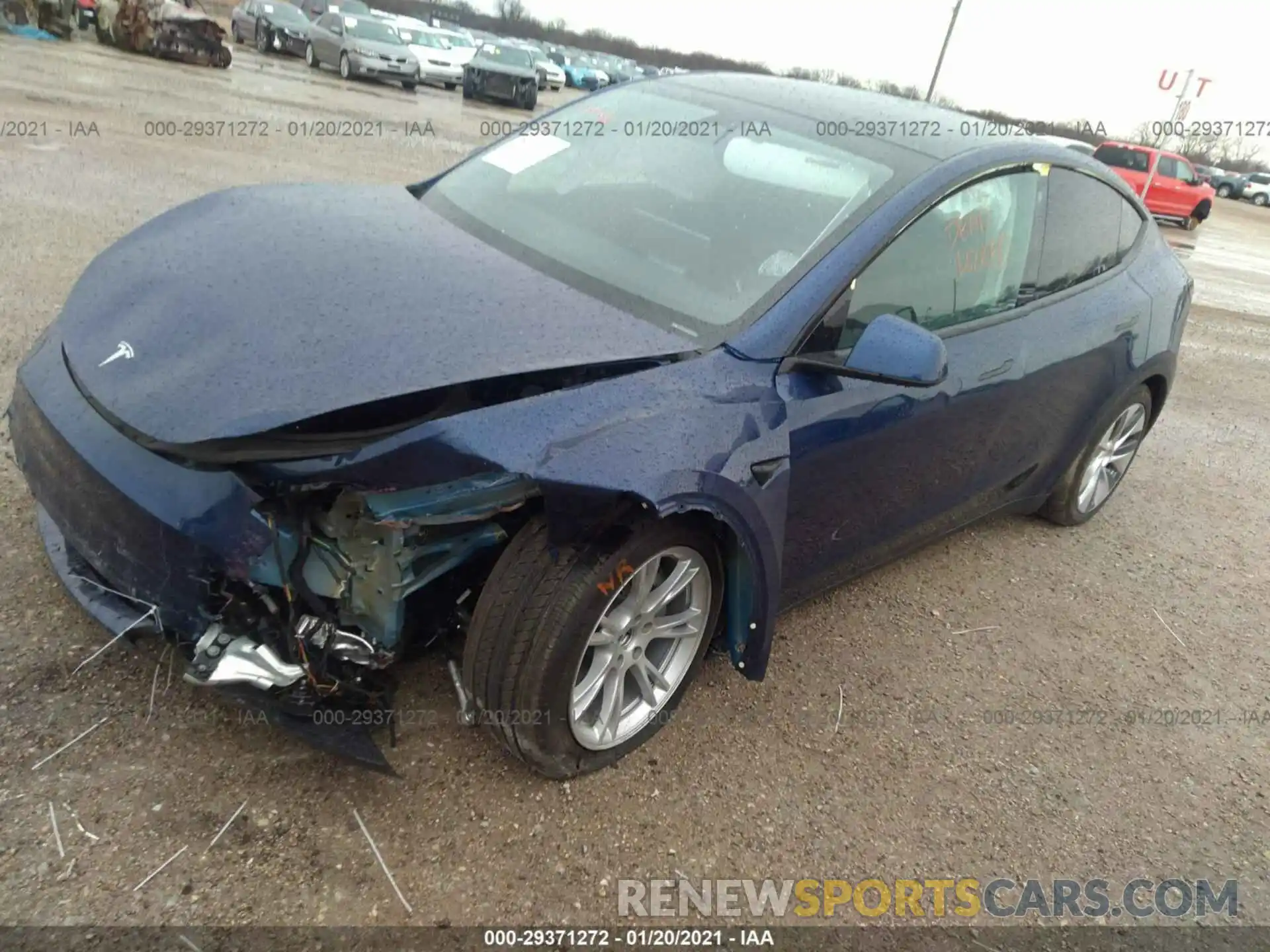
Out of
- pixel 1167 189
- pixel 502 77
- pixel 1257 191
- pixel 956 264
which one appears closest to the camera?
pixel 956 264

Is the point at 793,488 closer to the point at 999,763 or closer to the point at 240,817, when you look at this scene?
the point at 999,763

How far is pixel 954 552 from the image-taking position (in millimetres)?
4020

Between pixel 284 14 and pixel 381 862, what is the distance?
27120 millimetres

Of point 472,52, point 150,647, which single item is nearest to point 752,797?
point 150,647

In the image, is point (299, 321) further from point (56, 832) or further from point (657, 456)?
point (56, 832)

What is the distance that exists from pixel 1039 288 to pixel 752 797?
210cm

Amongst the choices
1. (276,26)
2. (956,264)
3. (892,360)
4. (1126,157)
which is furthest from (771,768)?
(276,26)

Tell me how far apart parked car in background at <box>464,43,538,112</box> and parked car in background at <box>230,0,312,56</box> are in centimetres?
499

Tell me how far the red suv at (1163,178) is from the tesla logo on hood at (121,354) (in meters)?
22.3

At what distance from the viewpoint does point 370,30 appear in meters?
21.5

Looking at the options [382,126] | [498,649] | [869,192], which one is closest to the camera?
[498,649]

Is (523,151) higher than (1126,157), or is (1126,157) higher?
(523,151)

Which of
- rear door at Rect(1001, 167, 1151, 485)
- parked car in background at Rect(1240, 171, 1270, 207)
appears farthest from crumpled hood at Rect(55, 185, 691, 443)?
parked car in background at Rect(1240, 171, 1270, 207)

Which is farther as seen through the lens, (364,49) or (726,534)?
(364,49)
